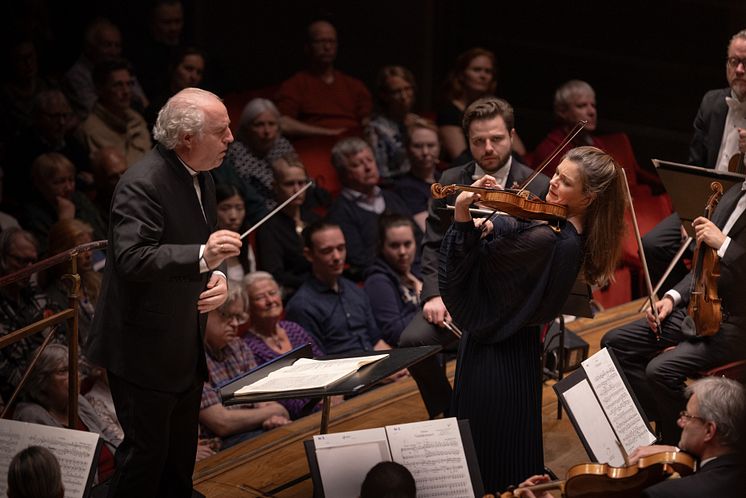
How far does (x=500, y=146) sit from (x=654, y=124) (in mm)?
3283

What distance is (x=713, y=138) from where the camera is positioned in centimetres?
478

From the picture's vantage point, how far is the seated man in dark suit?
2742 millimetres

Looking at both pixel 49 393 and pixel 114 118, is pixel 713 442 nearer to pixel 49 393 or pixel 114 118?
pixel 49 393

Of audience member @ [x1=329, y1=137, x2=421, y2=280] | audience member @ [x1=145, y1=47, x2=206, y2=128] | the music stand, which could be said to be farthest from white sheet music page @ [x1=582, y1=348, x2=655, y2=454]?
audience member @ [x1=145, y1=47, x2=206, y2=128]

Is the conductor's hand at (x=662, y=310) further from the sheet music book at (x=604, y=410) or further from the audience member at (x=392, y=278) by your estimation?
the audience member at (x=392, y=278)

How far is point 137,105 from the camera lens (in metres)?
5.89

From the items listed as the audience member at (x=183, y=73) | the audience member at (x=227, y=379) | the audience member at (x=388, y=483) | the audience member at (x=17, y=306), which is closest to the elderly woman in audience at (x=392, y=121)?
the audience member at (x=183, y=73)

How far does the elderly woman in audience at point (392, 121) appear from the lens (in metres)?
6.46

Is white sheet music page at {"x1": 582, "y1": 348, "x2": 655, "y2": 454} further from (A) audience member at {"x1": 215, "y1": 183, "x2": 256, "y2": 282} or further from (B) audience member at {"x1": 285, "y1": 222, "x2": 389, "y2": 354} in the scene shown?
(A) audience member at {"x1": 215, "y1": 183, "x2": 256, "y2": 282}

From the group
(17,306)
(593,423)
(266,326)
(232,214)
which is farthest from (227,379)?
(593,423)

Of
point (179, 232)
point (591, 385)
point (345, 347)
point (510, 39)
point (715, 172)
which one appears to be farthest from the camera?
point (510, 39)

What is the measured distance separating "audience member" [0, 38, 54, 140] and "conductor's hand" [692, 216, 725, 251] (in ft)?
10.7

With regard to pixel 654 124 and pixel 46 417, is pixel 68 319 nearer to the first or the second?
pixel 46 417

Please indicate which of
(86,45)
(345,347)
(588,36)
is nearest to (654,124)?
(588,36)
